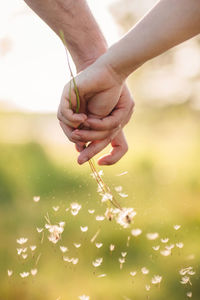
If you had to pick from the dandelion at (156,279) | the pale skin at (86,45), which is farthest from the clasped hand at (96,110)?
the dandelion at (156,279)

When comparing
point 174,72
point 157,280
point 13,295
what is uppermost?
point 13,295

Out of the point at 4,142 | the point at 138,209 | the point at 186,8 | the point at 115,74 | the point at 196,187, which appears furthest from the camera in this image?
the point at 4,142

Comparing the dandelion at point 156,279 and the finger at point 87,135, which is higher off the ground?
the finger at point 87,135

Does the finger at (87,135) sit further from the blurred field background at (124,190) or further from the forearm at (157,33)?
the blurred field background at (124,190)

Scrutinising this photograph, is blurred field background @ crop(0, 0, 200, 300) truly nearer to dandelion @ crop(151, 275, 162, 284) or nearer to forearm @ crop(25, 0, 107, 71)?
dandelion @ crop(151, 275, 162, 284)

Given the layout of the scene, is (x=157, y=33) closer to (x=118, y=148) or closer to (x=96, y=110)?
(x=96, y=110)

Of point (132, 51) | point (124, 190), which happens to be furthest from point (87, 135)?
point (124, 190)

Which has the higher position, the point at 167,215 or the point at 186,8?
the point at 186,8

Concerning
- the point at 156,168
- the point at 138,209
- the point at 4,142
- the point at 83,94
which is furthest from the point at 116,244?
the point at 4,142

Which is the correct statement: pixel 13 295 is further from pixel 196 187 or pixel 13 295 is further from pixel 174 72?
pixel 174 72
